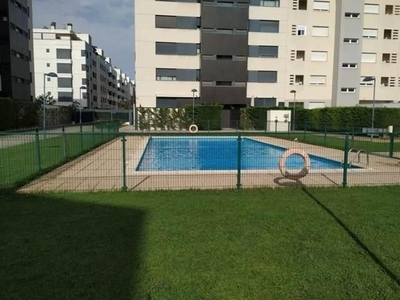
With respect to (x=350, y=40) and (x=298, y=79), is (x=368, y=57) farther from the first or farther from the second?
(x=298, y=79)

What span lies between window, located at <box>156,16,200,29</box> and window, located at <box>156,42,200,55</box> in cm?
202

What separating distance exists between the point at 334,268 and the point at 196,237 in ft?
6.27

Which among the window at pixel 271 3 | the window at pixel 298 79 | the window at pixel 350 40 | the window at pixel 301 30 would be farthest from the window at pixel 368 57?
the window at pixel 271 3

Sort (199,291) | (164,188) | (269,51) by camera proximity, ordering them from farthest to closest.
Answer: (269,51) < (164,188) < (199,291)

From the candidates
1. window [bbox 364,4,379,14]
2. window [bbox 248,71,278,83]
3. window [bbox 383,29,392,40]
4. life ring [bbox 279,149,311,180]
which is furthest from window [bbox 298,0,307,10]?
life ring [bbox 279,149,311,180]

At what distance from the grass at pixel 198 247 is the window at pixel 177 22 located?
33920 mm

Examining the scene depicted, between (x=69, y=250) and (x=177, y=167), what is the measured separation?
20.8 ft

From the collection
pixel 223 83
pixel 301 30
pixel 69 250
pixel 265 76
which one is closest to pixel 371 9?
pixel 301 30

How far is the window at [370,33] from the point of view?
134 feet

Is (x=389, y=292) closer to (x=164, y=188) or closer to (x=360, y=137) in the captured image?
(x=164, y=188)

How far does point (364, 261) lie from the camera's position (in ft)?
13.4

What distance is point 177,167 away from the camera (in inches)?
416

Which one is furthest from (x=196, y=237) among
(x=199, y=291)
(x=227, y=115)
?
(x=227, y=115)

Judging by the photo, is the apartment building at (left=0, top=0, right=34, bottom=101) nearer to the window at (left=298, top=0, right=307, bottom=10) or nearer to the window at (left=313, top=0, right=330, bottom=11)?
the window at (left=298, top=0, right=307, bottom=10)
